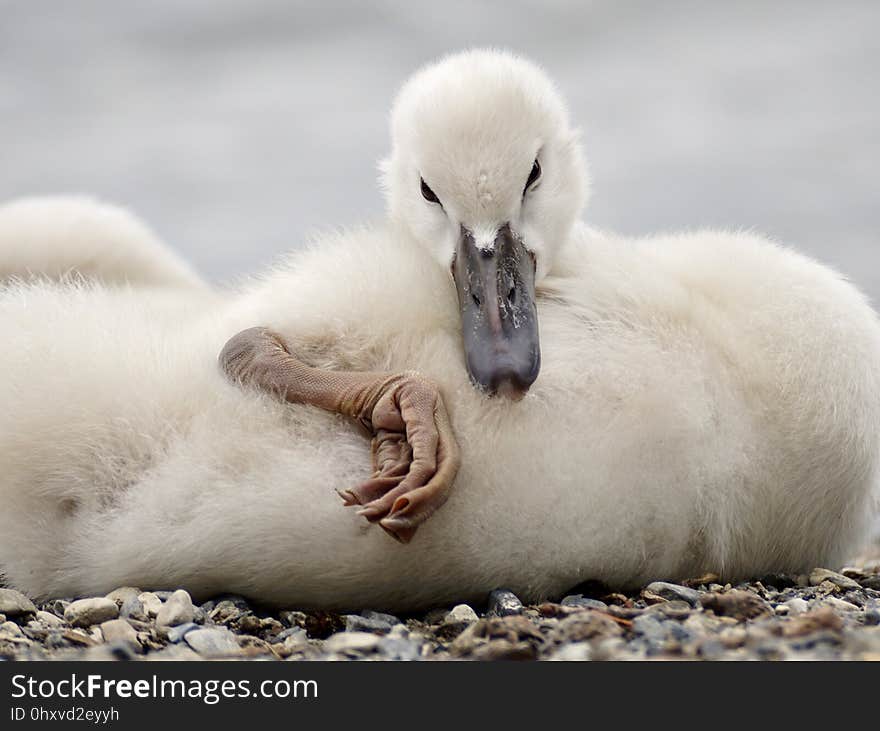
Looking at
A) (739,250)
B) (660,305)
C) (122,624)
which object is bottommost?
(122,624)

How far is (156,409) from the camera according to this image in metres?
4.47

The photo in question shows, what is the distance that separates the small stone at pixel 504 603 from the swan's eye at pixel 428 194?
5.15ft

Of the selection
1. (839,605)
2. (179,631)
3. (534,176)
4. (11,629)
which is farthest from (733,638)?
(534,176)

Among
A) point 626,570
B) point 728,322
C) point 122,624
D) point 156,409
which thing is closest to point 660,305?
point 728,322

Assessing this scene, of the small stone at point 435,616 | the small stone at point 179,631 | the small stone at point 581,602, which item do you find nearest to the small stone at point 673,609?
the small stone at point 581,602

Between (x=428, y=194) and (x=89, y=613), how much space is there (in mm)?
1988

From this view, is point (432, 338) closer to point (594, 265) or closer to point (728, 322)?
point (594, 265)

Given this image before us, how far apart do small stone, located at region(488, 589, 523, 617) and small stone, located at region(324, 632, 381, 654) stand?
1.72ft

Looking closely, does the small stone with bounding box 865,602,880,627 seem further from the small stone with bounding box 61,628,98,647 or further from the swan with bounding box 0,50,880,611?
the small stone with bounding box 61,628,98,647

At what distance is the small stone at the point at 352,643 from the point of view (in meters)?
3.68

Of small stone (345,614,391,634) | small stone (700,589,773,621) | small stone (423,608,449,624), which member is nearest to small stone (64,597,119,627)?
small stone (345,614,391,634)

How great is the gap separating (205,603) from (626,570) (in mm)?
1380

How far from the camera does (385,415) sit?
14.0 ft

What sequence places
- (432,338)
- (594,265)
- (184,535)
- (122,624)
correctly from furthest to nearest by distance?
(594,265)
(432,338)
(184,535)
(122,624)
